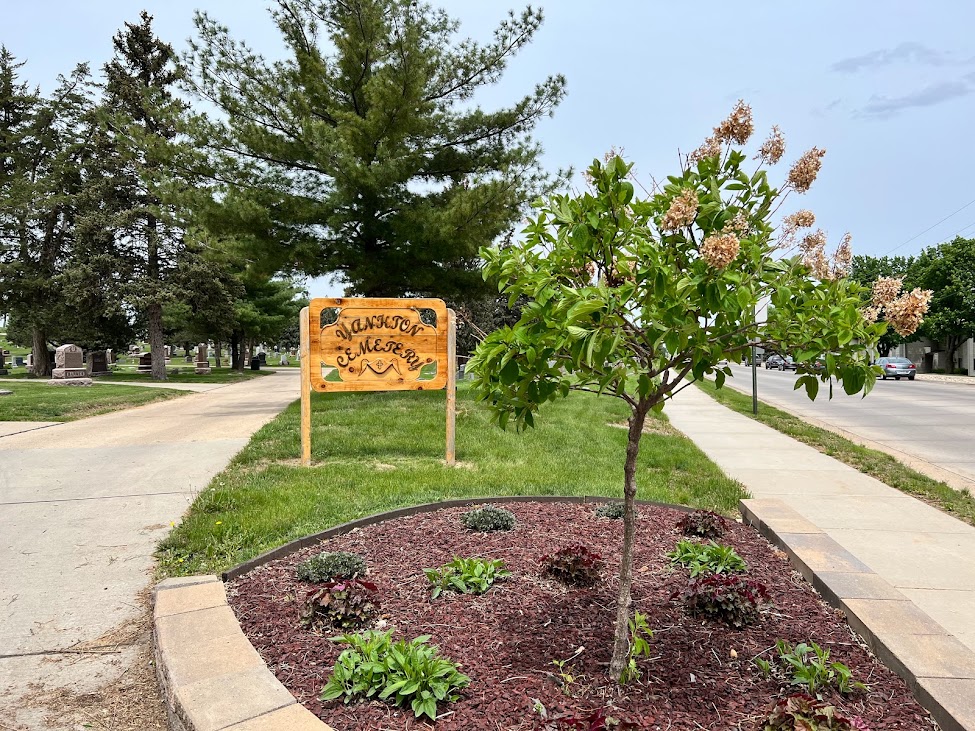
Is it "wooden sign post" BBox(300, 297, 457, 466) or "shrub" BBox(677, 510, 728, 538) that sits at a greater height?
"wooden sign post" BBox(300, 297, 457, 466)

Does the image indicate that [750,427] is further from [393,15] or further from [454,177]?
[393,15]

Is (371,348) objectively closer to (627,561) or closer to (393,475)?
(393,475)

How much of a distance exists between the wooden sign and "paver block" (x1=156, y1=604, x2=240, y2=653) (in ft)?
15.0

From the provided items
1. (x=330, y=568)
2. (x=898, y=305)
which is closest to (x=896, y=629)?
(x=898, y=305)

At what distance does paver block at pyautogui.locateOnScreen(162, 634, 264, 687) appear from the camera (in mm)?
2371

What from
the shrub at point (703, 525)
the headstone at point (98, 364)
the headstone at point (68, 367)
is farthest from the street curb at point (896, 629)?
the headstone at point (98, 364)

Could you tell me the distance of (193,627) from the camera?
9.20ft

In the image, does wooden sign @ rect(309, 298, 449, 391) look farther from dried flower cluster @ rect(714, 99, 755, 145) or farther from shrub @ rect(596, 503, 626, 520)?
dried flower cluster @ rect(714, 99, 755, 145)

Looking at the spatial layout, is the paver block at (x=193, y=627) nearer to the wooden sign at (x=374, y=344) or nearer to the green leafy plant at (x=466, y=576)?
the green leafy plant at (x=466, y=576)

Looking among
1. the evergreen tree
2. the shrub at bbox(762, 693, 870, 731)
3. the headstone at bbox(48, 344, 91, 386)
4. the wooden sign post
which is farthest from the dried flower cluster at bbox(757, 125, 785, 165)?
the headstone at bbox(48, 344, 91, 386)

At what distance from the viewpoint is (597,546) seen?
13.3 ft

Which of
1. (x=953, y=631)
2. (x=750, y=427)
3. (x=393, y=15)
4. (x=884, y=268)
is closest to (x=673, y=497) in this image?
(x=953, y=631)

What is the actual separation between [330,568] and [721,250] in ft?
8.57

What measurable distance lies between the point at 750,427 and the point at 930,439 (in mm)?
2806
